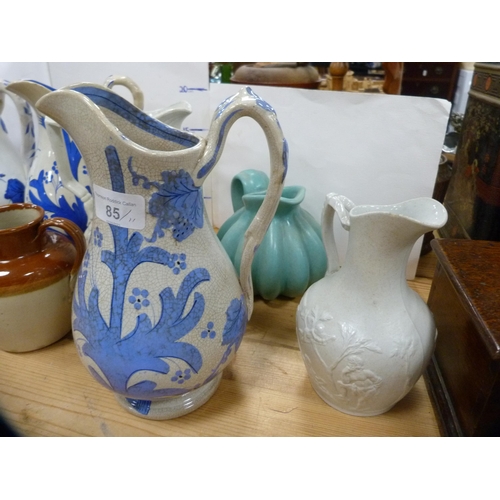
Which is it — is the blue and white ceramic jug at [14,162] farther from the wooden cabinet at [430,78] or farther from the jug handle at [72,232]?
the wooden cabinet at [430,78]

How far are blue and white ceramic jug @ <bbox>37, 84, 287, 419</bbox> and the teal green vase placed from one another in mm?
248

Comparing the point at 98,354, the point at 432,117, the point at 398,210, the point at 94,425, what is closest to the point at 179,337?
the point at 98,354

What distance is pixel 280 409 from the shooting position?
2.21 ft

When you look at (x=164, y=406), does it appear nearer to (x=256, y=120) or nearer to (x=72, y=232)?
(x=72, y=232)

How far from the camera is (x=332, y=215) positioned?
26.5 inches

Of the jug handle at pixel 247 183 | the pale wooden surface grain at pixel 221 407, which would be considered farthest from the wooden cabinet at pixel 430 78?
the pale wooden surface grain at pixel 221 407

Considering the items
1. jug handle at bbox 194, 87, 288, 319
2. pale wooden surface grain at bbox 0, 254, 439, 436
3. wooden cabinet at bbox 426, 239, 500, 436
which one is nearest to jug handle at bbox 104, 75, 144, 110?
jug handle at bbox 194, 87, 288, 319

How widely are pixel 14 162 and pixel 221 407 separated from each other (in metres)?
0.69

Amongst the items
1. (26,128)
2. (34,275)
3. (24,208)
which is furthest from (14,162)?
(34,275)

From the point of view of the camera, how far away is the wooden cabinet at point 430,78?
1553mm

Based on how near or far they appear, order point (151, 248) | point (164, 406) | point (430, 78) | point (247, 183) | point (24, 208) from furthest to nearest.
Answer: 1. point (430, 78)
2. point (247, 183)
3. point (24, 208)
4. point (164, 406)
5. point (151, 248)

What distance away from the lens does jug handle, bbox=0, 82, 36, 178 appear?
0.89 m

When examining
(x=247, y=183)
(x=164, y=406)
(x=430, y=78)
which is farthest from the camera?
(x=430, y=78)

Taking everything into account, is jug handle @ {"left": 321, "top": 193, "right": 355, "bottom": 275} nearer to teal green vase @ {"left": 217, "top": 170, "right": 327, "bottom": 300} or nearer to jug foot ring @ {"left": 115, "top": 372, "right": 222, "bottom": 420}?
teal green vase @ {"left": 217, "top": 170, "right": 327, "bottom": 300}
